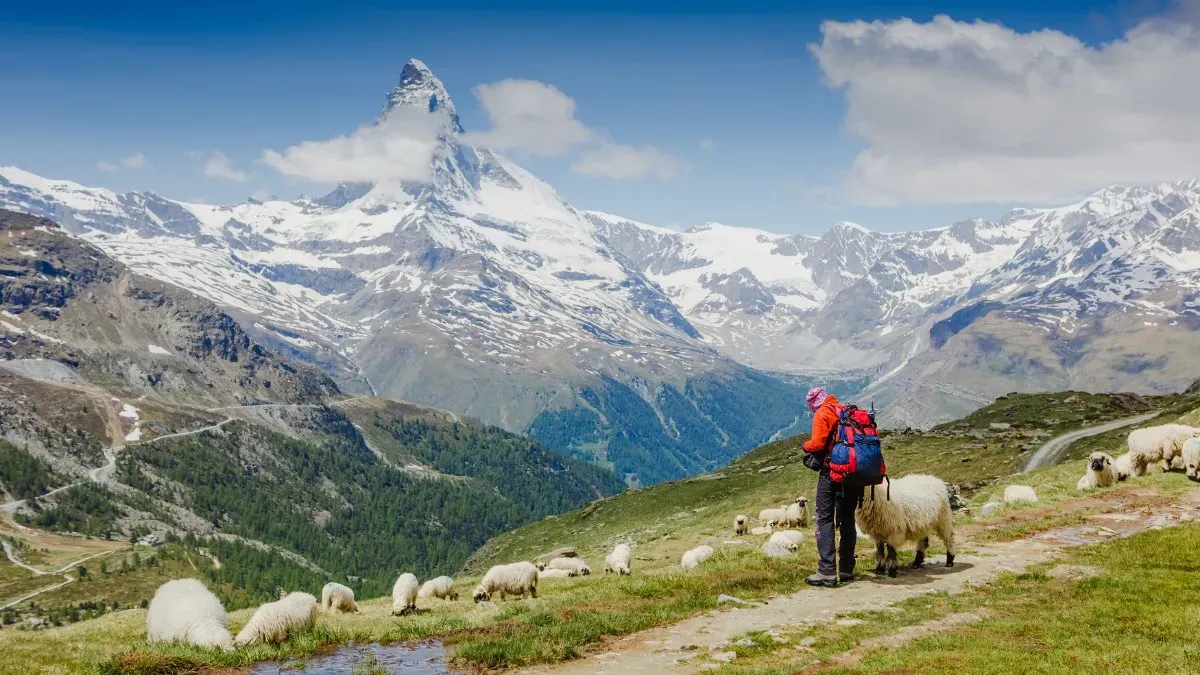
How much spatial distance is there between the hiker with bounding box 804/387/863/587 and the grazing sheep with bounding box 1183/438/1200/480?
82.9ft

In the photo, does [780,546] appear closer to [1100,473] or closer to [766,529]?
[766,529]

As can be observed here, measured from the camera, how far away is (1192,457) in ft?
125

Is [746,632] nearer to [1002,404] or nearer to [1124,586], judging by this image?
[1124,586]

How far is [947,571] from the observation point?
969 inches

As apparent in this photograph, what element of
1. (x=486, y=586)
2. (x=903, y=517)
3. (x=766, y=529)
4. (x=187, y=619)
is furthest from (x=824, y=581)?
(x=766, y=529)

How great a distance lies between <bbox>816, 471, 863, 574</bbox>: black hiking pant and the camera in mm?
22812

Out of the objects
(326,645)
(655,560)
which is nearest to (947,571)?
(326,645)

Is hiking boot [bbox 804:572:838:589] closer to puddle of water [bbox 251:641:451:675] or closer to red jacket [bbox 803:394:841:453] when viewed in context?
red jacket [bbox 803:394:841:453]

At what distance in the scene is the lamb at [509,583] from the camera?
32.4 metres

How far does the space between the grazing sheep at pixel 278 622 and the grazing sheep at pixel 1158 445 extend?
1687 inches

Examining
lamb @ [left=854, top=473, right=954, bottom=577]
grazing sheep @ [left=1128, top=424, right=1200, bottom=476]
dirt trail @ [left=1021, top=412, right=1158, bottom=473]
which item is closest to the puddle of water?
lamb @ [left=854, top=473, right=954, bottom=577]

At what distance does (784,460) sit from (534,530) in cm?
3844

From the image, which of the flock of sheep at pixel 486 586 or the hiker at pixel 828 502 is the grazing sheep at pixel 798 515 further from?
the hiker at pixel 828 502

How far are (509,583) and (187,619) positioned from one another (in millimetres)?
13318
